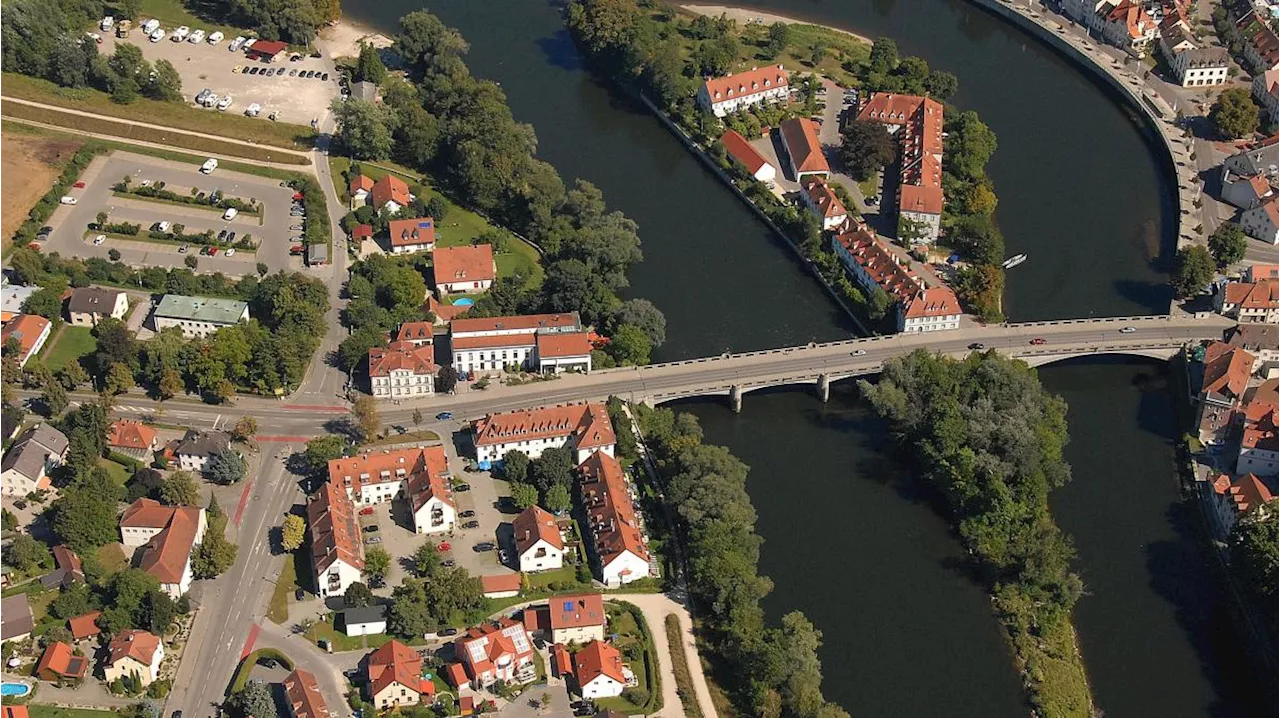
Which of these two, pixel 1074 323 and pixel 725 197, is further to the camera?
pixel 725 197

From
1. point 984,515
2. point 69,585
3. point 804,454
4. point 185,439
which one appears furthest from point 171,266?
point 984,515

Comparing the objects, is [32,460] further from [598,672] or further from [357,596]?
[598,672]

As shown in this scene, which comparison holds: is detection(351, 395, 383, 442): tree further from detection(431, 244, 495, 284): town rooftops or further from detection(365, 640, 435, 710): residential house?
detection(365, 640, 435, 710): residential house

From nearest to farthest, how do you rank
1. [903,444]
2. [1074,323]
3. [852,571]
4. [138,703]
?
1. [138,703]
2. [852,571]
3. [903,444]
4. [1074,323]

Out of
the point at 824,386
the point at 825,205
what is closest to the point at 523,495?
the point at 824,386

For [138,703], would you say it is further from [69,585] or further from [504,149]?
[504,149]

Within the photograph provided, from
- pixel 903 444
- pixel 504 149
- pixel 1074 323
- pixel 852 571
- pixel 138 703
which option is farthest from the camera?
pixel 504 149
